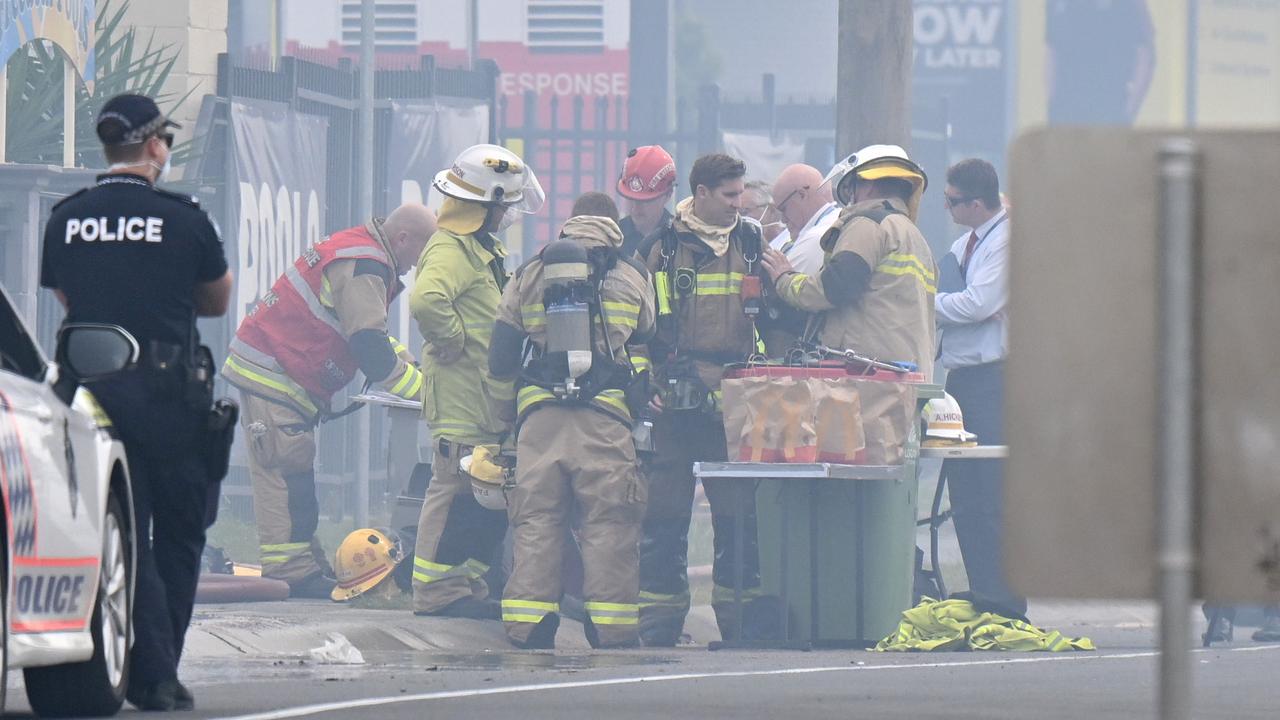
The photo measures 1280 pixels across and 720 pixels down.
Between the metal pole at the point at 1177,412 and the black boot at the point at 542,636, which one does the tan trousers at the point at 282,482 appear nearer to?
the black boot at the point at 542,636

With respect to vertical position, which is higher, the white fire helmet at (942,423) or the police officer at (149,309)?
the police officer at (149,309)

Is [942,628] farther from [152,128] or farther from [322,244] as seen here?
[152,128]

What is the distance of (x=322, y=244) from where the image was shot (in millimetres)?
13383

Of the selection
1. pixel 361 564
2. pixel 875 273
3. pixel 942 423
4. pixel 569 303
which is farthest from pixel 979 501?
pixel 361 564

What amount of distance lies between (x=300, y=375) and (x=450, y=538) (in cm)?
173

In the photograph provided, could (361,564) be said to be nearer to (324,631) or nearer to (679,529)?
(679,529)

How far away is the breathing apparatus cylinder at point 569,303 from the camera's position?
11688 mm

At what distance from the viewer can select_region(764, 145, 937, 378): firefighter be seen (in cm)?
1220

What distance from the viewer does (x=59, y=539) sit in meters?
6.58

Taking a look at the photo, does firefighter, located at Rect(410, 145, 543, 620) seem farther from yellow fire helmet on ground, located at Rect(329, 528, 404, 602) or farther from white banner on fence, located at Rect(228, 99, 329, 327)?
white banner on fence, located at Rect(228, 99, 329, 327)

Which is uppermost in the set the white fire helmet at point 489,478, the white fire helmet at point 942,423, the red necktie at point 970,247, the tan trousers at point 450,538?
the red necktie at point 970,247

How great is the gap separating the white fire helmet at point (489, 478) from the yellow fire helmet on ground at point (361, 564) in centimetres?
106

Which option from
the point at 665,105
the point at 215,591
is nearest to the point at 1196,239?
the point at 215,591

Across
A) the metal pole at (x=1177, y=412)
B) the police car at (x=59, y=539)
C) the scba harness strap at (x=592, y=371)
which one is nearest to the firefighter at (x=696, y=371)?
the scba harness strap at (x=592, y=371)
